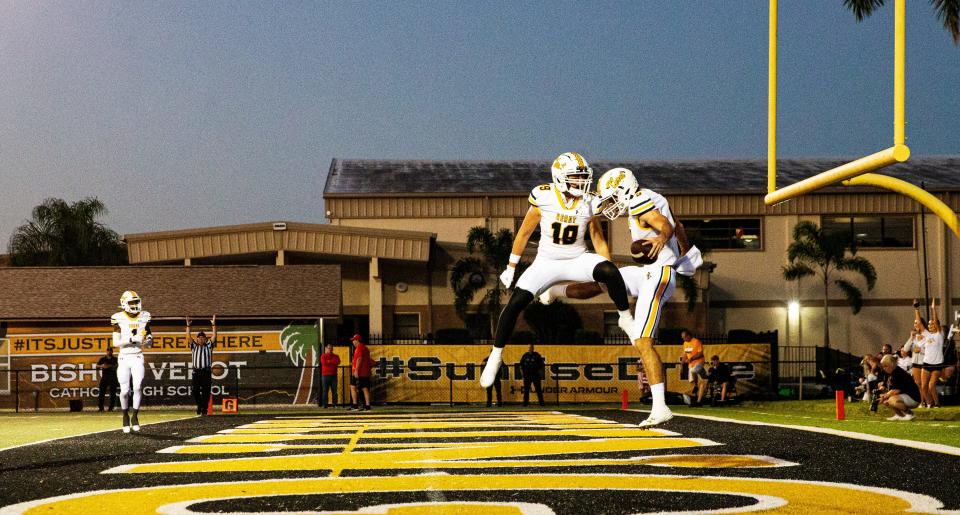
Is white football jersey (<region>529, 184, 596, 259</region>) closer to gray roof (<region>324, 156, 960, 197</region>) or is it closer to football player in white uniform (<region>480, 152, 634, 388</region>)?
football player in white uniform (<region>480, 152, 634, 388</region>)

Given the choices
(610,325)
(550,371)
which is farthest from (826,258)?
(550,371)

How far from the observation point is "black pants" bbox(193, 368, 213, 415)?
23797mm

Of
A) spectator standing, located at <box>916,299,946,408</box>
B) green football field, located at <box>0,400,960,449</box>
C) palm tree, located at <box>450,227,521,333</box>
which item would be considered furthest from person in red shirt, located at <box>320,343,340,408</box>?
spectator standing, located at <box>916,299,946,408</box>

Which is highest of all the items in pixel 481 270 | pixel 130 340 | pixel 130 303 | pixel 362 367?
pixel 481 270

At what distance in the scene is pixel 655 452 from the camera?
427 inches

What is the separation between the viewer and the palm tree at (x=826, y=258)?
44562 mm

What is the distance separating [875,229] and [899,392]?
3338 centimetres

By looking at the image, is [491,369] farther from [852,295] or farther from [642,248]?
[852,295]

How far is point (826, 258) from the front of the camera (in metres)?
44.7

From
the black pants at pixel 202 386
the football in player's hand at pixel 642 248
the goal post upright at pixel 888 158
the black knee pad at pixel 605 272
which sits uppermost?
the goal post upright at pixel 888 158

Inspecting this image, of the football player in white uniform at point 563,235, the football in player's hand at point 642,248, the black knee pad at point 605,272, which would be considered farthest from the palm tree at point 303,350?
the black knee pad at point 605,272

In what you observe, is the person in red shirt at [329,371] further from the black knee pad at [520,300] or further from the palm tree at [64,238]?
the palm tree at [64,238]

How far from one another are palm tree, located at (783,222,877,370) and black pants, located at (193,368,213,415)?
28003 mm

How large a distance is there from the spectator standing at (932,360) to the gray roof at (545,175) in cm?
2708
